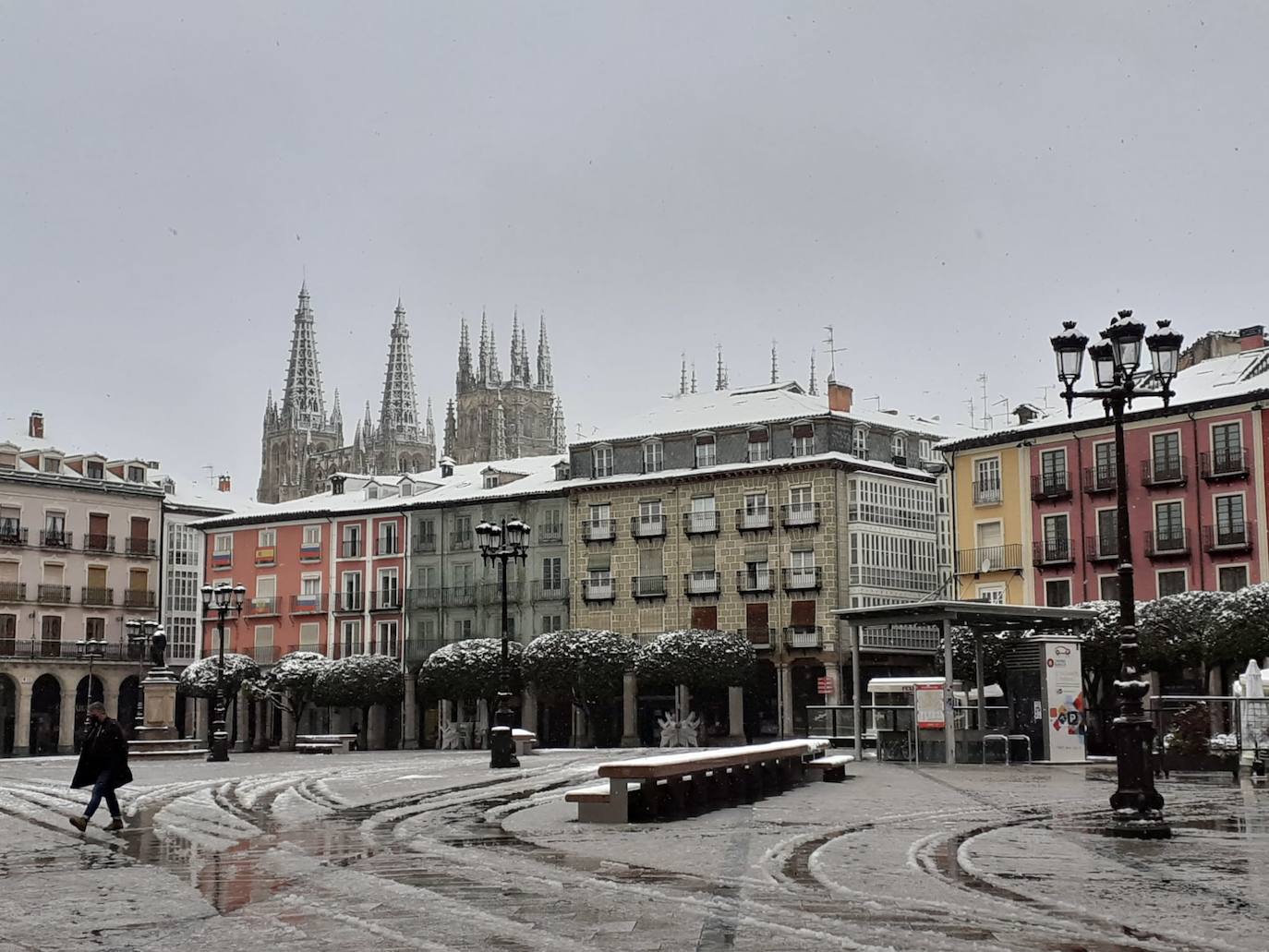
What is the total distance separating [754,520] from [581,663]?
9.43 m

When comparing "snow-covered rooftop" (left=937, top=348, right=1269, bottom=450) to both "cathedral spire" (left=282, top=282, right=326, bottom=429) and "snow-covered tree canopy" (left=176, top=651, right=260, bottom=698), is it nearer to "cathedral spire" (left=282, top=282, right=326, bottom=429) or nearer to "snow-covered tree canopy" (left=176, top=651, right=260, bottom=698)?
"snow-covered tree canopy" (left=176, top=651, right=260, bottom=698)

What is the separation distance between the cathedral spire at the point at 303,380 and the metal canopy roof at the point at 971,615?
146 m

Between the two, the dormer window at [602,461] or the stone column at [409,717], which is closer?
the stone column at [409,717]

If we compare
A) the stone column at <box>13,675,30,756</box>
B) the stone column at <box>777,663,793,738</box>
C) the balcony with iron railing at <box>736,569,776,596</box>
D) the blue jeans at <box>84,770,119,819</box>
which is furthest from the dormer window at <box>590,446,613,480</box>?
the blue jeans at <box>84,770,119,819</box>

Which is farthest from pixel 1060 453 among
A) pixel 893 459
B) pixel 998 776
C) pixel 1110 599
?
pixel 998 776

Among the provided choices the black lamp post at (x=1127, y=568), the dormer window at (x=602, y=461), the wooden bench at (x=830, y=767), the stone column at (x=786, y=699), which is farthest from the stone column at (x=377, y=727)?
the black lamp post at (x=1127, y=568)

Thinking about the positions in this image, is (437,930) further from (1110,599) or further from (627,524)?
(627,524)

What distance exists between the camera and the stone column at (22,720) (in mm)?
81500

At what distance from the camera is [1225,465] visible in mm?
56375

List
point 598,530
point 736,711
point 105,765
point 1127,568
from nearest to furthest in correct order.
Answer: point 1127,568 < point 105,765 < point 736,711 < point 598,530

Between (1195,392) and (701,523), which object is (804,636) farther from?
(1195,392)

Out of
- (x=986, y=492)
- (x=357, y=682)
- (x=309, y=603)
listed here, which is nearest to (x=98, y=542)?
(x=309, y=603)

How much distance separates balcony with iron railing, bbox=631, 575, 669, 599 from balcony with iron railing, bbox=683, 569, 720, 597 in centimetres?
108

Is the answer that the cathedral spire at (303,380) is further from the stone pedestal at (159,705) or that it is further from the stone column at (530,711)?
the stone pedestal at (159,705)
